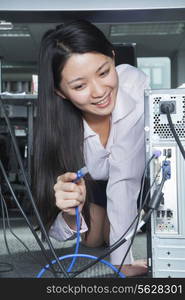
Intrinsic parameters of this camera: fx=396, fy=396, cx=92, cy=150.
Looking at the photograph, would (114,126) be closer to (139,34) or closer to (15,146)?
(15,146)

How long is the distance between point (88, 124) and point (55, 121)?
105 mm

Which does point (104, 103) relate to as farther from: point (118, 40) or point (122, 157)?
point (118, 40)

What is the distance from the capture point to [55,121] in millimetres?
866

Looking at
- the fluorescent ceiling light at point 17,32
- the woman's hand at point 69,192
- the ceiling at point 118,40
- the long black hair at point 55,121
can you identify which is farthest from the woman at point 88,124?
the fluorescent ceiling light at point 17,32

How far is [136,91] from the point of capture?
0.90 m

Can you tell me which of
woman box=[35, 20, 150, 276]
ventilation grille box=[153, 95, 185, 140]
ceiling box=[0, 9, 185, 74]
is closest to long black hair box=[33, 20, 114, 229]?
woman box=[35, 20, 150, 276]

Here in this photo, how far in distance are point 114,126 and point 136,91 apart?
107 mm

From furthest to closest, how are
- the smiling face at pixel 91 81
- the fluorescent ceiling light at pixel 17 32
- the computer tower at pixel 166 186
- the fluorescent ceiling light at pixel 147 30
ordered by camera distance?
the fluorescent ceiling light at pixel 17 32
the fluorescent ceiling light at pixel 147 30
the smiling face at pixel 91 81
the computer tower at pixel 166 186

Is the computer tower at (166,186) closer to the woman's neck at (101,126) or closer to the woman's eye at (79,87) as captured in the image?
the woman's eye at (79,87)

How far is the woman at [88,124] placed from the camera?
760 mm

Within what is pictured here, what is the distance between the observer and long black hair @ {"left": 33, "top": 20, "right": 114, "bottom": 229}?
79 cm

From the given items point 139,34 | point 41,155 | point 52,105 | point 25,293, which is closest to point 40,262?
point 41,155

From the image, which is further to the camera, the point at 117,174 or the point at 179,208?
the point at 117,174

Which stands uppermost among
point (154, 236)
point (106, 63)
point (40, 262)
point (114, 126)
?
point (106, 63)
